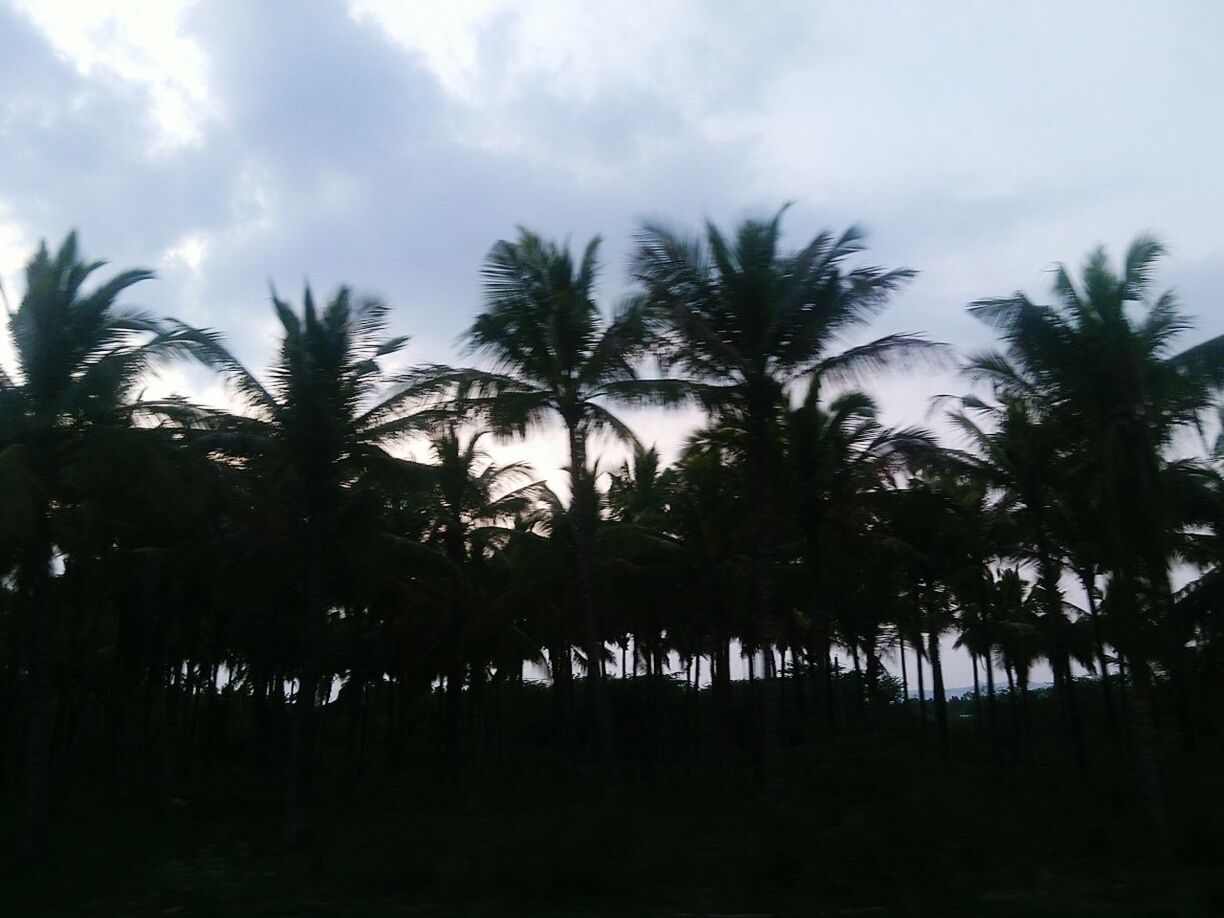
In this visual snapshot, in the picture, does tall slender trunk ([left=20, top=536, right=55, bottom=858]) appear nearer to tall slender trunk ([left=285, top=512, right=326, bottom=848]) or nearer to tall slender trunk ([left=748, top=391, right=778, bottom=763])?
tall slender trunk ([left=285, top=512, right=326, bottom=848])

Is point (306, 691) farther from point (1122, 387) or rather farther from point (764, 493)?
point (1122, 387)

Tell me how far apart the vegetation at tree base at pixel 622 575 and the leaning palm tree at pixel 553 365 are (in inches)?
2.5

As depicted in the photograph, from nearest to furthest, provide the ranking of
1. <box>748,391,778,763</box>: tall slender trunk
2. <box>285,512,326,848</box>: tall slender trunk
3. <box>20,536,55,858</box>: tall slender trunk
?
<box>20,536,55,858</box>: tall slender trunk < <box>285,512,326,848</box>: tall slender trunk < <box>748,391,778,763</box>: tall slender trunk

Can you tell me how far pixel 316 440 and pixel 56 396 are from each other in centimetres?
407

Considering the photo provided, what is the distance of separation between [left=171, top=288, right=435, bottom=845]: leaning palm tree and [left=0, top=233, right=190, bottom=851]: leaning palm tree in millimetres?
1932

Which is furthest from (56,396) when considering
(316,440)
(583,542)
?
(583,542)

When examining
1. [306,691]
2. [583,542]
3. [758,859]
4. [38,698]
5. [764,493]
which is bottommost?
[758,859]

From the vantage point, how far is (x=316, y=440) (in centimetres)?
1800

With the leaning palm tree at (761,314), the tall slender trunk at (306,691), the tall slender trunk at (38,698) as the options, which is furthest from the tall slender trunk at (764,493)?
the tall slender trunk at (38,698)

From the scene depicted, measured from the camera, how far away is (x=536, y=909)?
9.84 meters

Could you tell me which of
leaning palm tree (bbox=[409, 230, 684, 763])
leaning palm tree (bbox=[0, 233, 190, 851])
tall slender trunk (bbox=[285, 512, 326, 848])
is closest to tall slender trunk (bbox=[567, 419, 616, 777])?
leaning palm tree (bbox=[409, 230, 684, 763])

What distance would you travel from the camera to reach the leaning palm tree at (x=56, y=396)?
15.2m

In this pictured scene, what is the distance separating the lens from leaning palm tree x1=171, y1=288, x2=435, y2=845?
17859mm

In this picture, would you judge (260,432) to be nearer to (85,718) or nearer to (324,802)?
(324,802)
